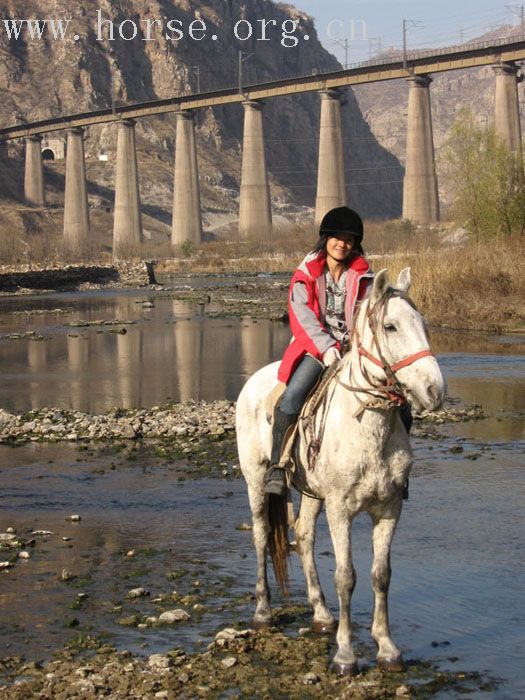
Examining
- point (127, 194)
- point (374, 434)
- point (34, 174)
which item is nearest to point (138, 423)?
point (374, 434)

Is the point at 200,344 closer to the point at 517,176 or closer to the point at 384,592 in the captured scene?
the point at 517,176

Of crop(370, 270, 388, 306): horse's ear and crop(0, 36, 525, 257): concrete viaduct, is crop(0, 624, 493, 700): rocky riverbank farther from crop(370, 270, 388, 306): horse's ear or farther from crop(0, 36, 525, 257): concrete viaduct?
crop(0, 36, 525, 257): concrete viaduct

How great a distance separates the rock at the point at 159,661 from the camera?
7954 millimetres

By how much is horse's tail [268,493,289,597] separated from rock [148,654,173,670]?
61.2 inches

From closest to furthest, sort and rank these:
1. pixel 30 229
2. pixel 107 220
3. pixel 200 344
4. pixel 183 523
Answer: pixel 183 523
pixel 200 344
pixel 30 229
pixel 107 220

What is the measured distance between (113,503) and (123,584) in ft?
11.4

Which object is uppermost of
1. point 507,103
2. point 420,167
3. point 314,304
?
point 507,103

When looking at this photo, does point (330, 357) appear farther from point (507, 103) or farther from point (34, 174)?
point (34, 174)

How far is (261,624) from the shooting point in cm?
892

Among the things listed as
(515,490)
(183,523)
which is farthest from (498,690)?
(515,490)

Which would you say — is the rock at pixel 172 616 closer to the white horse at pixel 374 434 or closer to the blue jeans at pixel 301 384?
the white horse at pixel 374 434

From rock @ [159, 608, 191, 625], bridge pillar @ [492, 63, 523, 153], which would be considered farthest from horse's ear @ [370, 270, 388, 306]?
bridge pillar @ [492, 63, 523, 153]

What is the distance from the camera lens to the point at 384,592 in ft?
26.3

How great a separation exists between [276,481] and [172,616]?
3.97ft
